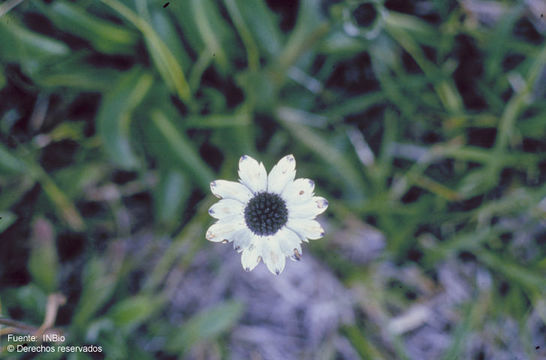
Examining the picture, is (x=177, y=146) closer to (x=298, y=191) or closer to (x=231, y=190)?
(x=231, y=190)

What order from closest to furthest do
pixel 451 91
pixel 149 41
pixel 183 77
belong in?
pixel 149 41
pixel 183 77
pixel 451 91

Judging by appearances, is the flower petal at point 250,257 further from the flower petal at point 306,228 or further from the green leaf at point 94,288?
the green leaf at point 94,288

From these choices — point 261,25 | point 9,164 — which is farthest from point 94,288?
point 261,25

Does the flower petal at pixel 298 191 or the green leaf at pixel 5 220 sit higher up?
the green leaf at pixel 5 220

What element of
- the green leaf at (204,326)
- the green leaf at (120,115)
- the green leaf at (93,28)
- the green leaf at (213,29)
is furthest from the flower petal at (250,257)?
the green leaf at (93,28)

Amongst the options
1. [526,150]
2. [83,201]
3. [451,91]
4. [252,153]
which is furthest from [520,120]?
[83,201]

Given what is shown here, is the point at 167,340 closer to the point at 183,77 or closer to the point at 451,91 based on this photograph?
the point at 183,77
